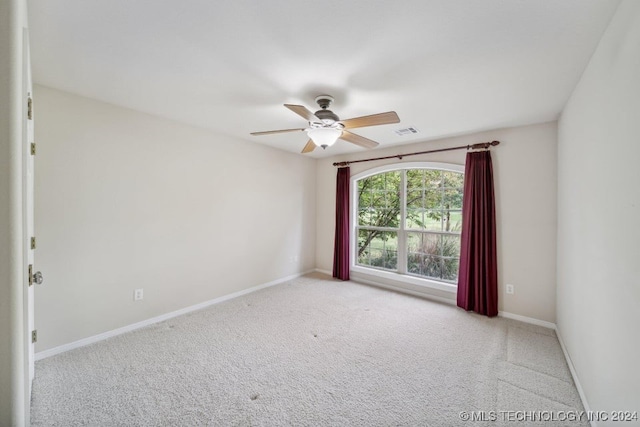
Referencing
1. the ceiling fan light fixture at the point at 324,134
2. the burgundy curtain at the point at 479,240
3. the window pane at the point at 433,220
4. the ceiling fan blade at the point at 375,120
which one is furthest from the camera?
the window pane at the point at 433,220

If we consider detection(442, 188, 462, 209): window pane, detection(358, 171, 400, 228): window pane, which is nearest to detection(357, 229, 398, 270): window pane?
detection(358, 171, 400, 228): window pane

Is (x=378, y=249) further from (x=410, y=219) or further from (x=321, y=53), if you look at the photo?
(x=321, y=53)

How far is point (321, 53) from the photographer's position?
1.75 metres

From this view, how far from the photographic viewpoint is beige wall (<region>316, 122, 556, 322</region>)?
3062 mm

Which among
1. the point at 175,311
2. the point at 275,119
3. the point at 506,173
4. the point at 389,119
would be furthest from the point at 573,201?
the point at 175,311

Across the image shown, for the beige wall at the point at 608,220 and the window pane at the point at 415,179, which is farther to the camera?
the window pane at the point at 415,179

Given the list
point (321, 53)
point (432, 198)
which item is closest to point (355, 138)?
point (321, 53)

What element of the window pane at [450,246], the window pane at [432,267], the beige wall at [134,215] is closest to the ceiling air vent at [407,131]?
the window pane at [450,246]

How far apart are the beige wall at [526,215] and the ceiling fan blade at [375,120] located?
2124 millimetres

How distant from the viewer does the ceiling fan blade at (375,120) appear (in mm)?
2041

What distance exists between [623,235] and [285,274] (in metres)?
4.21

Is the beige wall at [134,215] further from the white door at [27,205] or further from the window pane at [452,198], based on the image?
the window pane at [452,198]

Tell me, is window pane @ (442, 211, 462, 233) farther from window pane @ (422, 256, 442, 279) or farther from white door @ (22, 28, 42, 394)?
white door @ (22, 28, 42, 394)

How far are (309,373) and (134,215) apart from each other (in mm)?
2474
